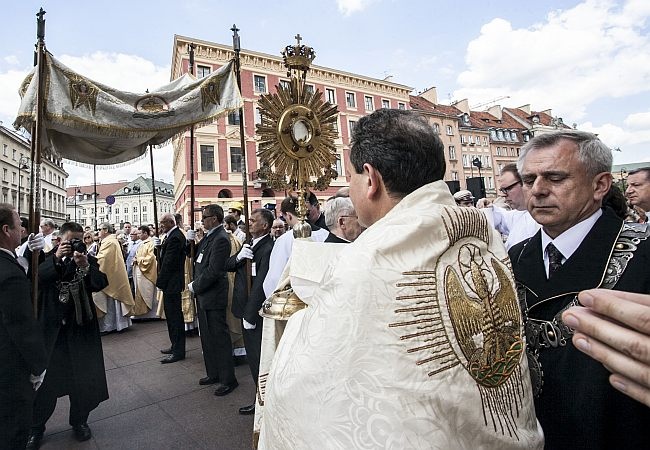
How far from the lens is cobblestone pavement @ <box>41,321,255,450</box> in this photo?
3.41 meters

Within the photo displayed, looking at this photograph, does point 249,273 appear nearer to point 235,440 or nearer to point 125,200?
point 235,440

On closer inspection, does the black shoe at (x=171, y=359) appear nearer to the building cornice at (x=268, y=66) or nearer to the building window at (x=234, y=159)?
the building cornice at (x=268, y=66)

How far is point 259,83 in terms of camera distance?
2855cm

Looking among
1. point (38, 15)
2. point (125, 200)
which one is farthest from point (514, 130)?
point (125, 200)

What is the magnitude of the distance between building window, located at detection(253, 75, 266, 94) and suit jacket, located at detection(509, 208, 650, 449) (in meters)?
29.1

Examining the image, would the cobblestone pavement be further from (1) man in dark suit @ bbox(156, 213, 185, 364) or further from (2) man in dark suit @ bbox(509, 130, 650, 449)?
(2) man in dark suit @ bbox(509, 130, 650, 449)

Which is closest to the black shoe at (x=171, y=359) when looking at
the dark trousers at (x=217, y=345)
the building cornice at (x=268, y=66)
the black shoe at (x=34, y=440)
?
the dark trousers at (x=217, y=345)

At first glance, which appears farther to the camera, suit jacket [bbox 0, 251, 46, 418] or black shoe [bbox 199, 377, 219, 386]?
black shoe [bbox 199, 377, 219, 386]

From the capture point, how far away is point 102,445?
3.41 meters

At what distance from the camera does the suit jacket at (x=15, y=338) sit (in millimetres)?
2463

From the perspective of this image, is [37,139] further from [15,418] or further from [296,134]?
[296,134]

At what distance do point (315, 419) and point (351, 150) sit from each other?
31.5 inches

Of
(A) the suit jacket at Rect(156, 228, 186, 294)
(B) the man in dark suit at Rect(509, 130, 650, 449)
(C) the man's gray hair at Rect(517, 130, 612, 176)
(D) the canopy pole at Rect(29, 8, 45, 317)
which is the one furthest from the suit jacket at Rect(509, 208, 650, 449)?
(A) the suit jacket at Rect(156, 228, 186, 294)

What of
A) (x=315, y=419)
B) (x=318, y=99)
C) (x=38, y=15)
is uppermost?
(x=38, y=15)
